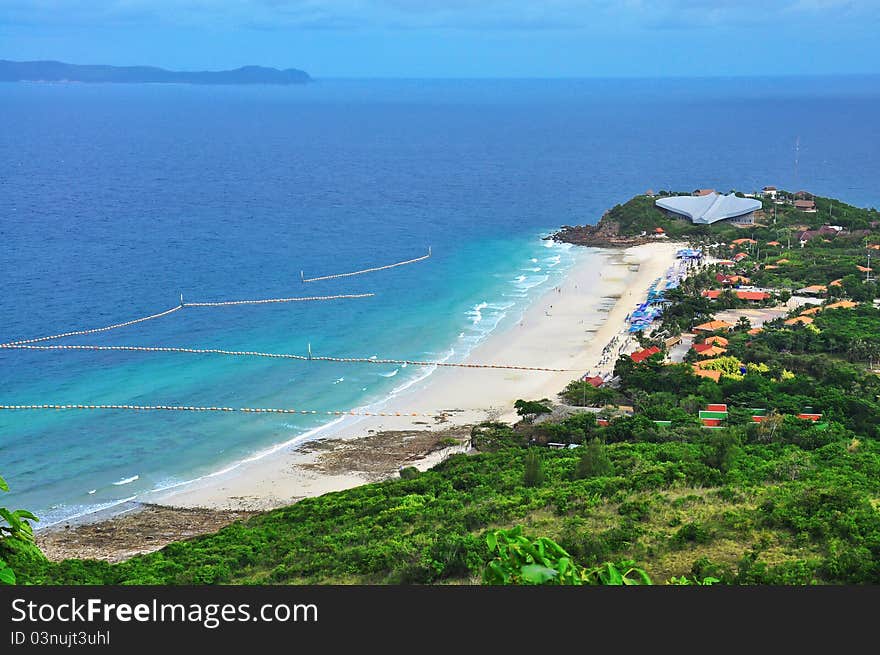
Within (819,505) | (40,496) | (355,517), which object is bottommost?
(40,496)

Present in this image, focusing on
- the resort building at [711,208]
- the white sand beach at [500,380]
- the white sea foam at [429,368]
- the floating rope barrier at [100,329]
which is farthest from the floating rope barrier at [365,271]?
the resort building at [711,208]

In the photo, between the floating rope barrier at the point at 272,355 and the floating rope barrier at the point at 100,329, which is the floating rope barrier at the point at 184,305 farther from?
the floating rope barrier at the point at 272,355

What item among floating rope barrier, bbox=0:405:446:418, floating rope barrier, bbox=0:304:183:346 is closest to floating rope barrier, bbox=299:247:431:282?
floating rope barrier, bbox=0:304:183:346

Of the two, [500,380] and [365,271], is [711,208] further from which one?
[500,380]

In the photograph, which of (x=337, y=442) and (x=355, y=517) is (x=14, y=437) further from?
(x=355, y=517)

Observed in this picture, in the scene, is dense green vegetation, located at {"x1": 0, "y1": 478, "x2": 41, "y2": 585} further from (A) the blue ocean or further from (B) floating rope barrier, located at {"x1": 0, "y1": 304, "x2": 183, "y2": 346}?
(B) floating rope barrier, located at {"x1": 0, "y1": 304, "x2": 183, "y2": 346}

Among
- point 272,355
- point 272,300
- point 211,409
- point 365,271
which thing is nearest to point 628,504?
point 211,409

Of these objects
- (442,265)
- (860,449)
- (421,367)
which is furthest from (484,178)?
(860,449)
